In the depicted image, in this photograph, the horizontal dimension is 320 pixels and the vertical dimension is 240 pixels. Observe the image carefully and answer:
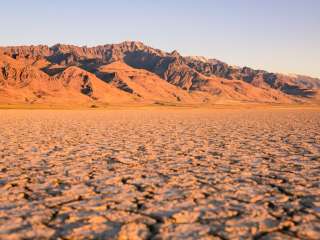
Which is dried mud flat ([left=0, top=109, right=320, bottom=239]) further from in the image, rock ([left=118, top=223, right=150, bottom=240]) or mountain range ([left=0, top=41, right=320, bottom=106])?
mountain range ([left=0, top=41, right=320, bottom=106])

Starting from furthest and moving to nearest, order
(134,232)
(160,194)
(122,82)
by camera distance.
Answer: (122,82) → (160,194) → (134,232)

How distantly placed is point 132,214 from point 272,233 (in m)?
1.42

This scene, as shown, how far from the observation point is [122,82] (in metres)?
112

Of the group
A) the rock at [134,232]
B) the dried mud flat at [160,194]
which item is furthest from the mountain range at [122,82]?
the rock at [134,232]

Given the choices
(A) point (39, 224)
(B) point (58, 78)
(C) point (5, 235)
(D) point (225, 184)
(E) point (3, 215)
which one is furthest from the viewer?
(B) point (58, 78)

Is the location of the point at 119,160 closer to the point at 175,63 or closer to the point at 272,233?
the point at 272,233

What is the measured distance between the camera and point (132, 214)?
400 cm

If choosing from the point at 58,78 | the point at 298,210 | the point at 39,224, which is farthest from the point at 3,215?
the point at 58,78

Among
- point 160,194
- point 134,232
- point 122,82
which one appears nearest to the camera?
point 134,232

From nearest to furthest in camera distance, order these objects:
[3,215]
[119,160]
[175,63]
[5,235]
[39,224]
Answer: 1. [5,235]
2. [39,224]
3. [3,215]
4. [119,160]
5. [175,63]

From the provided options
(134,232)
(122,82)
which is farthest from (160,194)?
(122,82)

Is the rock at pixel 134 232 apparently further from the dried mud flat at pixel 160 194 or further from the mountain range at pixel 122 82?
the mountain range at pixel 122 82

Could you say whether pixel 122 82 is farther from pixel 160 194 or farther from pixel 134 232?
pixel 134 232

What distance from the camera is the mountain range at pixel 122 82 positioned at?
8246 cm
